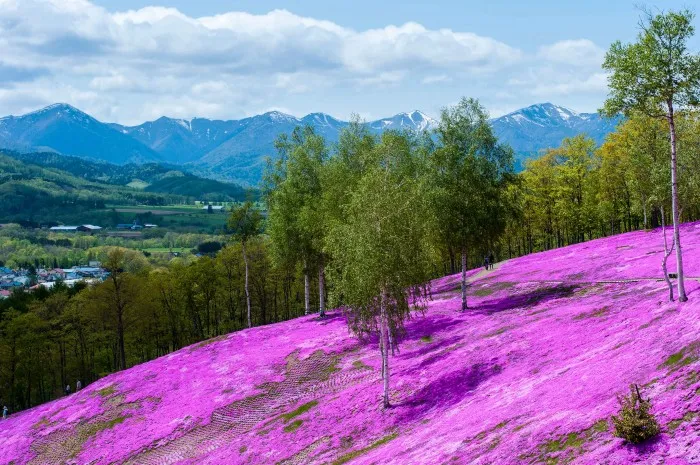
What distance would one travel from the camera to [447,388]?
3541cm

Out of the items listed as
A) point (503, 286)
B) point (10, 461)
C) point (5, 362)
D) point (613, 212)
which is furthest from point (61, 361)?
point (613, 212)

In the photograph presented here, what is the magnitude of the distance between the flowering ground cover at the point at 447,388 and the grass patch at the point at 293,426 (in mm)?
116

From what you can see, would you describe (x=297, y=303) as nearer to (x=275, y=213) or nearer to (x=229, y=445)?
(x=275, y=213)

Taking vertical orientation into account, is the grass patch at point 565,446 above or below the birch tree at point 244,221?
below

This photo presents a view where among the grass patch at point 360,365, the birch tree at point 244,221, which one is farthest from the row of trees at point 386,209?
the birch tree at point 244,221

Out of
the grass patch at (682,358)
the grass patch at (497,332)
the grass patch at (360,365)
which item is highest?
the grass patch at (682,358)

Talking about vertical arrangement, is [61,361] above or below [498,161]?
below

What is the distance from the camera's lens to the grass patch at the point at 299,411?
3994cm

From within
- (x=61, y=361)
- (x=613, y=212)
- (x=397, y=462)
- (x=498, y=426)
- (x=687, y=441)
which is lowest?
(x=61, y=361)

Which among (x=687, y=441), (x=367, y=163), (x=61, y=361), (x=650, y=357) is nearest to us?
(x=687, y=441)

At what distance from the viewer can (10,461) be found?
166ft

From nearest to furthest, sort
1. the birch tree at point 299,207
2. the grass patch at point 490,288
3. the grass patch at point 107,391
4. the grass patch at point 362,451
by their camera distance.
→ the grass patch at point 362,451
the grass patch at point 107,391
the grass patch at point 490,288
the birch tree at point 299,207

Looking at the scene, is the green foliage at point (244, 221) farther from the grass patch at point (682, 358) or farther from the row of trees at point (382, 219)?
the grass patch at point (682, 358)

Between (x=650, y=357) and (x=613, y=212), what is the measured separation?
260 ft
